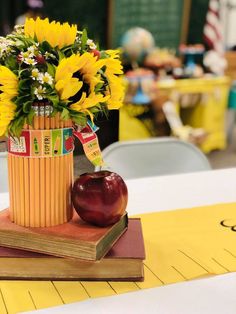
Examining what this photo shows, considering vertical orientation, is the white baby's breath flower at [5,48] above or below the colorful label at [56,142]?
above

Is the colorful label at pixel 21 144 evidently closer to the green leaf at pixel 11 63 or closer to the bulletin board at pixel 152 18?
the green leaf at pixel 11 63

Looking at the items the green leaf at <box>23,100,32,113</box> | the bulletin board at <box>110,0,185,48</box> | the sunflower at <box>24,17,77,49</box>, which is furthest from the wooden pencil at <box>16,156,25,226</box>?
the bulletin board at <box>110,0,185,48</box>

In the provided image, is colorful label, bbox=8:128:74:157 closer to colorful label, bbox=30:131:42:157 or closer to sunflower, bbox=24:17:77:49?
colorful label, bbox=30:131:42:157

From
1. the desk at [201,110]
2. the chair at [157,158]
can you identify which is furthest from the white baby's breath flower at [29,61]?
the desk at [201,110]

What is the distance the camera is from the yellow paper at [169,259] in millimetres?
899

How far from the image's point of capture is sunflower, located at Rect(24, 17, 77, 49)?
902 millimetres

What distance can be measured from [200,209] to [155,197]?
6.1 inches

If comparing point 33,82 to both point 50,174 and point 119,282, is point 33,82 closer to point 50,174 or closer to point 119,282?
point 50,174

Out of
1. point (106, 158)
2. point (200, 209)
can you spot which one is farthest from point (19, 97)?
point (106, 158)

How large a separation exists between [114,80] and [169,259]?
37 cm

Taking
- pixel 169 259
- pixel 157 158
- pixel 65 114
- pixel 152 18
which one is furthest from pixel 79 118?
pixel 152 18

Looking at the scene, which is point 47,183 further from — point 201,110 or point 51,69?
point 201,110

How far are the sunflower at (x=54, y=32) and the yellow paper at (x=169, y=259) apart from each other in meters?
0.43

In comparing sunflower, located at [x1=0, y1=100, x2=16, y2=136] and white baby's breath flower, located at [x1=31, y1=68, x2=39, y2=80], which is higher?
white baby's breath flower, located at [x1=31, y1=68, x2=39, y2=80]
